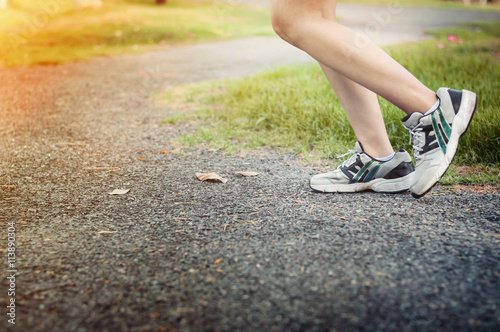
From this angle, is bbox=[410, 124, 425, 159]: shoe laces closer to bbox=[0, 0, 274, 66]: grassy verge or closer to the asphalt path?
the asphalt path

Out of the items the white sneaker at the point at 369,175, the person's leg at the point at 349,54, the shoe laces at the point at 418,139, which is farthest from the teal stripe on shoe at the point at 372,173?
the person's leg at the point at 349,54

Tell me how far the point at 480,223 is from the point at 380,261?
0.56 m

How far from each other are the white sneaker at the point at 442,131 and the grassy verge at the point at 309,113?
507 mm

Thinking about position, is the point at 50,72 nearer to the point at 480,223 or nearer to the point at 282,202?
the point at 282,202

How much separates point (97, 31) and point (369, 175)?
866cm

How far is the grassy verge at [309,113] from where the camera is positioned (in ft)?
8.31

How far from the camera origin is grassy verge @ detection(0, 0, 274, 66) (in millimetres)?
7172

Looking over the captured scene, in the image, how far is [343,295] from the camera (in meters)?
1.19

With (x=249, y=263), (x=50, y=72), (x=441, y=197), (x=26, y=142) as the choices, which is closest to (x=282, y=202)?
(x=249, y=263)

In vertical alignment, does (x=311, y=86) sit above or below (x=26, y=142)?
above

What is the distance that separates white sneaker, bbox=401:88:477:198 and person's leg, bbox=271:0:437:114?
46mm

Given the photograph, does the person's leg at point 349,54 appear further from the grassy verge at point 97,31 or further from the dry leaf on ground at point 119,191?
the grassy verge at point 97,31

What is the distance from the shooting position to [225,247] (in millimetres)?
1490

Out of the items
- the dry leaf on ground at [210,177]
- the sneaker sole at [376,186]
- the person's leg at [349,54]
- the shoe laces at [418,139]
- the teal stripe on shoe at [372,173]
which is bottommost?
the dry leaf on ground at [210,177]
